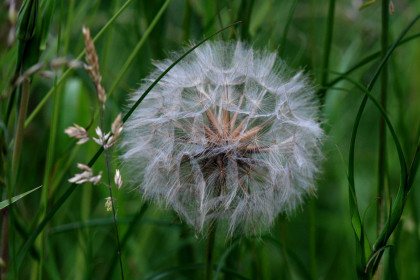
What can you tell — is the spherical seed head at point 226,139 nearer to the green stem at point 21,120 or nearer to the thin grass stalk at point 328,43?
the thin grass stalk at point 328,43

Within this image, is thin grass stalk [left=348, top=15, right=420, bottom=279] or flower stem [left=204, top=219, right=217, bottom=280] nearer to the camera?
thin grass stalk [left=348, top=15, right=420, bottom=279]

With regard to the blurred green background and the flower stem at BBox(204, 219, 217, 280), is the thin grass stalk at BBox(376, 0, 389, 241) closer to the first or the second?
the blurred green background

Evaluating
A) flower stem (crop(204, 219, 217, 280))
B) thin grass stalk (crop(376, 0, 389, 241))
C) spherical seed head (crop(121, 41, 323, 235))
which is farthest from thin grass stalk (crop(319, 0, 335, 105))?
flower stem (crop(204, 219, 217, 280))

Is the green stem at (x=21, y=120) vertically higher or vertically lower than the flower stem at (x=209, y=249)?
higher

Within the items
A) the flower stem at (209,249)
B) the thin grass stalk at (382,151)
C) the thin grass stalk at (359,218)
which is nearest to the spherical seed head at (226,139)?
the flower stem at (209,249)

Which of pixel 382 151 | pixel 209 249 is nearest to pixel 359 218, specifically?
pixel 382 151

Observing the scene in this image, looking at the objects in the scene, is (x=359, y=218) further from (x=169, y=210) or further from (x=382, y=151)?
(x=169, y=210)

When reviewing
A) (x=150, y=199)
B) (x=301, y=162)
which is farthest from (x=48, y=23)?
(x=301, y=162)
